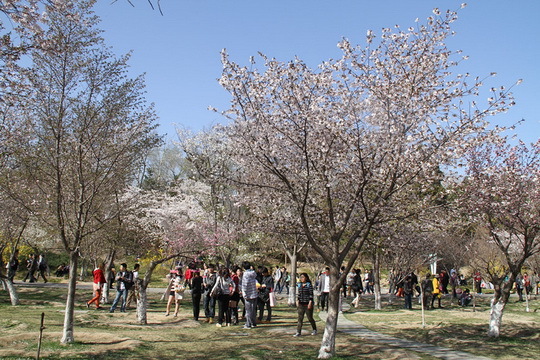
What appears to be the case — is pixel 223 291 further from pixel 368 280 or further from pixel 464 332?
pixel 368 280

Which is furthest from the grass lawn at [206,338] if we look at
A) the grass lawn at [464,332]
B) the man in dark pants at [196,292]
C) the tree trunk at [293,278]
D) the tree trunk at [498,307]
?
the tree trunk at [293,278]

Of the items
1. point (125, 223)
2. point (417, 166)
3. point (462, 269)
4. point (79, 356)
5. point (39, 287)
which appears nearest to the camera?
point (79, 356)

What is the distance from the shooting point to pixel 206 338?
11.5 m

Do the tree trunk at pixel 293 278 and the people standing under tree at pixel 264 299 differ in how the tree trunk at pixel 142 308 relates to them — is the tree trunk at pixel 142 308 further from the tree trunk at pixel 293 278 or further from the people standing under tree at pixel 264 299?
the tree trunk at pixel 293 278

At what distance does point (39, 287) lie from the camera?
82.4ft

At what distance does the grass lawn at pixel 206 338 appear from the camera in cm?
916

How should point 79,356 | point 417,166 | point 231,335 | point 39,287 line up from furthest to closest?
point 39,287 < point 231,335 < point 417,166 < point 79,356

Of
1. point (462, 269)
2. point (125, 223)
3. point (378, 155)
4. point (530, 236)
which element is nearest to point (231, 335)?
point (378, 155)

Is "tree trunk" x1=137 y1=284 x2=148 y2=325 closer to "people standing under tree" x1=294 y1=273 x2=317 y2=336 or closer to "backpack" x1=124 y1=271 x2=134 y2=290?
"backpack" x1=124 y1=271 x2=134 y2=290

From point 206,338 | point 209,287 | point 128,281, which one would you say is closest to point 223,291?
point 209,287

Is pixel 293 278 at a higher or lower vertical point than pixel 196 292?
higher

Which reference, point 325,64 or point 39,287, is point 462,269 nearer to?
point 39,287

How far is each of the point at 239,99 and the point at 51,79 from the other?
3.98m

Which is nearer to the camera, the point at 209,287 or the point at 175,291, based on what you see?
the point at 209,287
